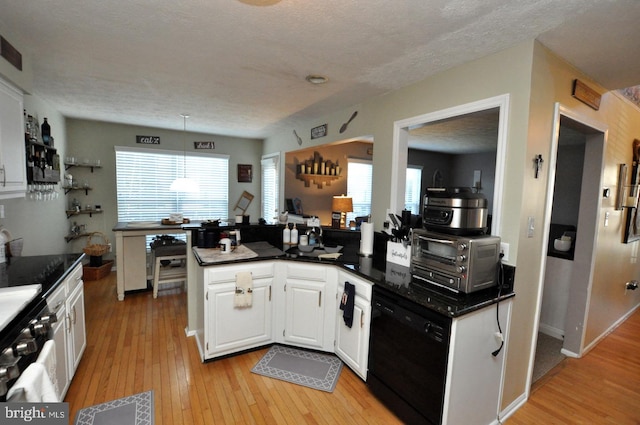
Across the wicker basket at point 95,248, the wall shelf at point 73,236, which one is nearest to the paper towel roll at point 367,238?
the wicker basket at point 95,248

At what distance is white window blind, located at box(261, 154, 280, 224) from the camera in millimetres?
5500

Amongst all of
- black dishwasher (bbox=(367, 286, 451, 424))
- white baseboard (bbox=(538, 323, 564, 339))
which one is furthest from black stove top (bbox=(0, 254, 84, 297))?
white baseboard (bbox=(538, 323, 564, 339))

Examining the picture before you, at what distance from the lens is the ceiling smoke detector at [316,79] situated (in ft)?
8.45

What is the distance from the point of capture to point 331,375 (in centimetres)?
247

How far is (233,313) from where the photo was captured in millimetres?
2621

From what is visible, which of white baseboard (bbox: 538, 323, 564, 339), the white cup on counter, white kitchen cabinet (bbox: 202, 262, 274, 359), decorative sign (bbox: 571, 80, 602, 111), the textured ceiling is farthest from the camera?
white baseboard (bbox: 538, 323, 564, 339)

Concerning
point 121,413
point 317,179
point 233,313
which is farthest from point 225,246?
point 317,179

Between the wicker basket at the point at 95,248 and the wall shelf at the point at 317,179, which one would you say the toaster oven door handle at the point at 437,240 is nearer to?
the wall shelf at the point at 317,179

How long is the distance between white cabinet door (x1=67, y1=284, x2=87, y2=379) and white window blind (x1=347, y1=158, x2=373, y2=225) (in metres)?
4.22

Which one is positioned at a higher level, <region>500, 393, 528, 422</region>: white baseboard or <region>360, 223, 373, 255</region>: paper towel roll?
<region>360, 223, 373, 255</region>: paper towel roll

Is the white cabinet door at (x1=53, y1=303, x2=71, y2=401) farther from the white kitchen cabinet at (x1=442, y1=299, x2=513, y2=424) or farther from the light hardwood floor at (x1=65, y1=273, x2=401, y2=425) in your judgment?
the white kitchen cabinet at (x1=442, y1=299, x2=513, y2=424)

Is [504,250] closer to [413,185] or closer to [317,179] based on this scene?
[317,179]

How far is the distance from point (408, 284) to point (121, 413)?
6.97 ft

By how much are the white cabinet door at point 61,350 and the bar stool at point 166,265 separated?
1912 millimetres
